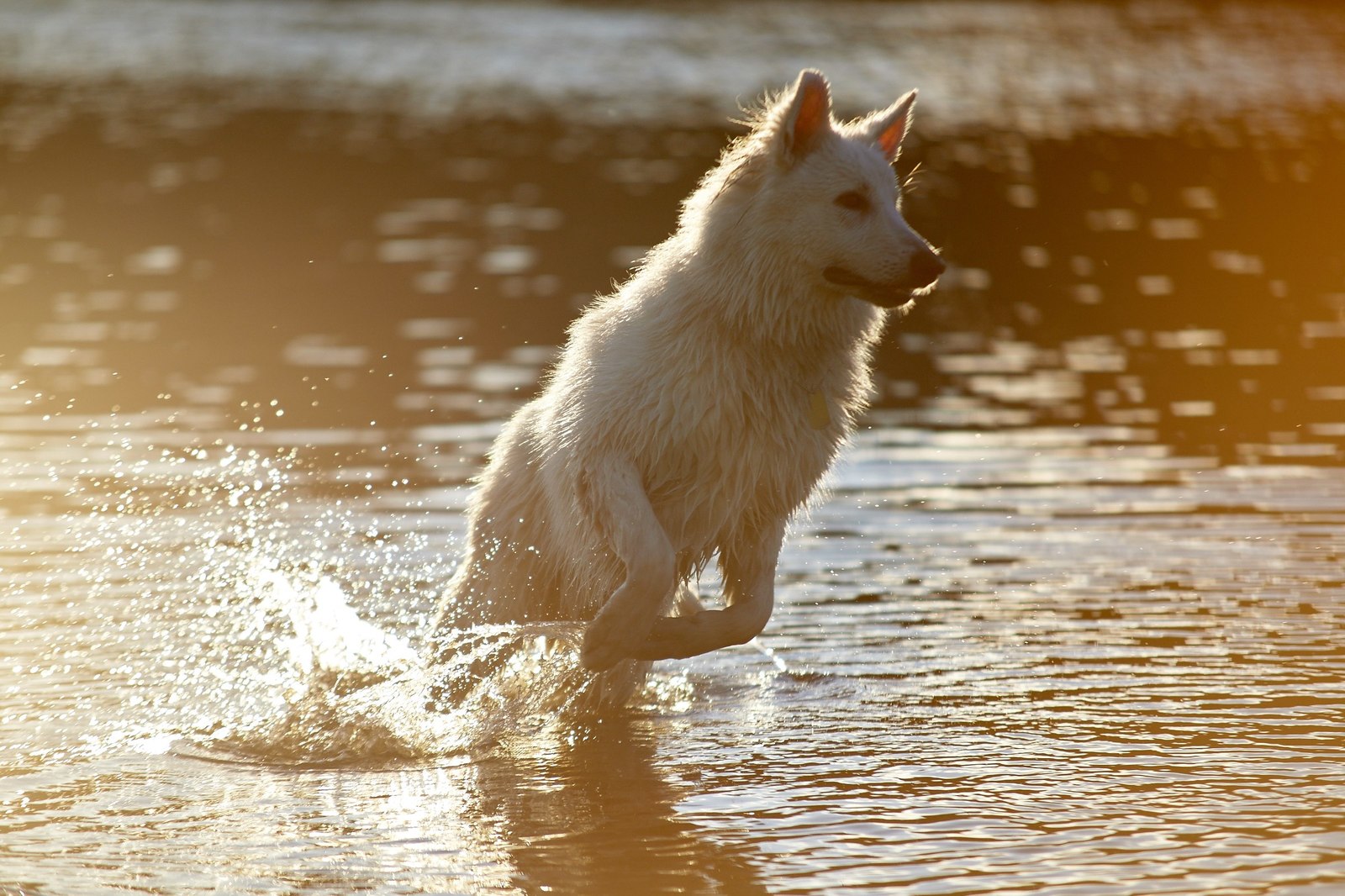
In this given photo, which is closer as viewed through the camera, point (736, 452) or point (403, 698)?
point (736, 452)

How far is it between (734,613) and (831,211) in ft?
5.84

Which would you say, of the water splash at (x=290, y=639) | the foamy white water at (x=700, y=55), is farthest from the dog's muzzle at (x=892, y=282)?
the foamy white water at (x=700, y=55)

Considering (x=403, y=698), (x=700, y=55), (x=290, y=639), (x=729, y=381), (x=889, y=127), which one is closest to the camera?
(x=729, y=381)

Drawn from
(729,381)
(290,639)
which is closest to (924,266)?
(729,381)

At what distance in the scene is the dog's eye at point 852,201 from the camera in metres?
7.16

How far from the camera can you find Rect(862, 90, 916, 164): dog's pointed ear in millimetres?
7660

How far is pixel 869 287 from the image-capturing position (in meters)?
7.15

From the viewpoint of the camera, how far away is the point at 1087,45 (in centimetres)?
4362

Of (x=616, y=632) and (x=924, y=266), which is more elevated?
(x=924, y=266)

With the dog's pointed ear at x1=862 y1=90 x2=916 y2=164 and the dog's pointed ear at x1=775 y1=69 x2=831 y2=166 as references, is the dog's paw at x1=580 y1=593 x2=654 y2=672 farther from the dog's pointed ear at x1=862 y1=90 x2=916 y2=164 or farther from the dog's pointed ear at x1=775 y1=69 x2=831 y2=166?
the dog's pointed ear at x1=862 y1=90 x2=916 y2=164

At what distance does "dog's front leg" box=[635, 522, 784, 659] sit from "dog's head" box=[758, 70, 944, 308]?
125 centimetres

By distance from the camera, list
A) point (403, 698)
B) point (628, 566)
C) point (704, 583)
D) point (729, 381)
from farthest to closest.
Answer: point (704, 583) < point (403, 698) < point (729, 381) < point (628, 566)

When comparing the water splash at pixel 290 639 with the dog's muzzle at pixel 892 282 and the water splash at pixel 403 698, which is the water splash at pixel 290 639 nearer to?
the water splash at pixel 403 698

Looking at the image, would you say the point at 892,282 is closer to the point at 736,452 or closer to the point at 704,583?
the point at 736,452
